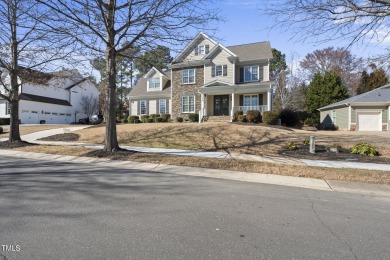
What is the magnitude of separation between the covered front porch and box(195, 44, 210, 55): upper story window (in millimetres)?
4689

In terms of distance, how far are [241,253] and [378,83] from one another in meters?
41.2

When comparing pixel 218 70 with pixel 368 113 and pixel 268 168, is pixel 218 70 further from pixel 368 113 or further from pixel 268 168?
pixel 268 168

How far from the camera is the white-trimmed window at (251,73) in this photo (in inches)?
1013

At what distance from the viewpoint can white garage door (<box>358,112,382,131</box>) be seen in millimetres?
23812

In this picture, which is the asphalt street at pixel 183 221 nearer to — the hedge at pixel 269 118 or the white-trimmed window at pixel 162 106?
the hedge at pixel 269 118

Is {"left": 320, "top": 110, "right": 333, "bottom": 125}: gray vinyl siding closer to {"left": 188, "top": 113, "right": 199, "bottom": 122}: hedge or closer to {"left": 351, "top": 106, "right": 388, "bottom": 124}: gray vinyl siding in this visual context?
{"left": 351, "top": 106, "right": 388, "bottom": 124}: gray vinyl siding

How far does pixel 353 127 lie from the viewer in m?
24.0

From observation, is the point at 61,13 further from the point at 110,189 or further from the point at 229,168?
the point at 229,168

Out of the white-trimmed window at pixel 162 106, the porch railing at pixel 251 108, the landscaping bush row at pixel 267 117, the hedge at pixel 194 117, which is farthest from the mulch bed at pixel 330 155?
the white-trimmed window at pixel 162 106

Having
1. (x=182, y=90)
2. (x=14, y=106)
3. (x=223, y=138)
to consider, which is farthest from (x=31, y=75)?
(x=182, y=90)

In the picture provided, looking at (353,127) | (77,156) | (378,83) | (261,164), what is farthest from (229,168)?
(378,83)

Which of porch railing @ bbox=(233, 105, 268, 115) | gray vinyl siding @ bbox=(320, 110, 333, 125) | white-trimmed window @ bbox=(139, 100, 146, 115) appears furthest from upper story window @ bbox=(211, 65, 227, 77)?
gray vinyl siding @ bbox=(320, 110, 333, 125)

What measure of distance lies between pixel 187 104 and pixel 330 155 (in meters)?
17.8

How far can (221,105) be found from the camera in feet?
88.9
